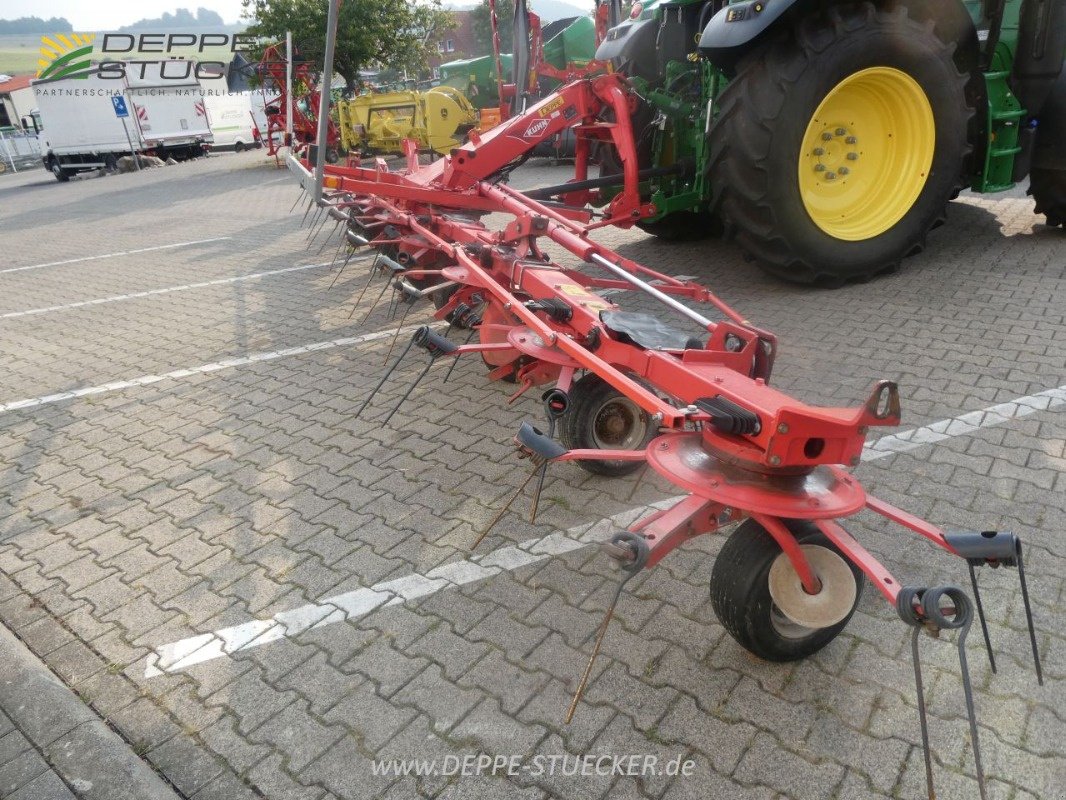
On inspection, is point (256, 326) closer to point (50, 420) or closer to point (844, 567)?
point (50, 420)

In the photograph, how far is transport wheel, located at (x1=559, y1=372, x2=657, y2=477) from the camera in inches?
117

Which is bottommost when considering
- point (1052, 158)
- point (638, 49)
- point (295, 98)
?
point (1052, 158)

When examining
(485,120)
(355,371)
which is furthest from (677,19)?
(485,120)

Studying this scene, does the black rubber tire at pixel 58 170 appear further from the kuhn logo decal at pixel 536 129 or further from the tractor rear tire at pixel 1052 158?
the tractor rear tire at pixel 1052 158

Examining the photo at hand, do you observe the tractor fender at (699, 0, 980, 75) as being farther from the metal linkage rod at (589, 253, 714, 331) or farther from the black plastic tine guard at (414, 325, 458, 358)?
the black plastic tine guard at (414, 325, 458, 358)

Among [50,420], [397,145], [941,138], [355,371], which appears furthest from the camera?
[397,145]

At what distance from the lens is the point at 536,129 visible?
4910 millimetres

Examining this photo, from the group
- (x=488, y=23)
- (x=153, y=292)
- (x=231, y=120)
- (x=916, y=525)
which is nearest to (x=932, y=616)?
(x=916, y=525)

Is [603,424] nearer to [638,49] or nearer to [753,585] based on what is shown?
[753,585]

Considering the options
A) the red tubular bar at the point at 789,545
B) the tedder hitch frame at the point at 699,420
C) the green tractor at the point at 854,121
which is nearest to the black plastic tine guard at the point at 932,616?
the tedder hitch frame at the point at 699,420

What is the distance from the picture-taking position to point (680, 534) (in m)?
1.95

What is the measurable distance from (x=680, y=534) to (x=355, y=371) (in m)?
2.95

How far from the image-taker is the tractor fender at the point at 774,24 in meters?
4.24

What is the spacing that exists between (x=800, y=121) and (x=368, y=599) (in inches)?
147
